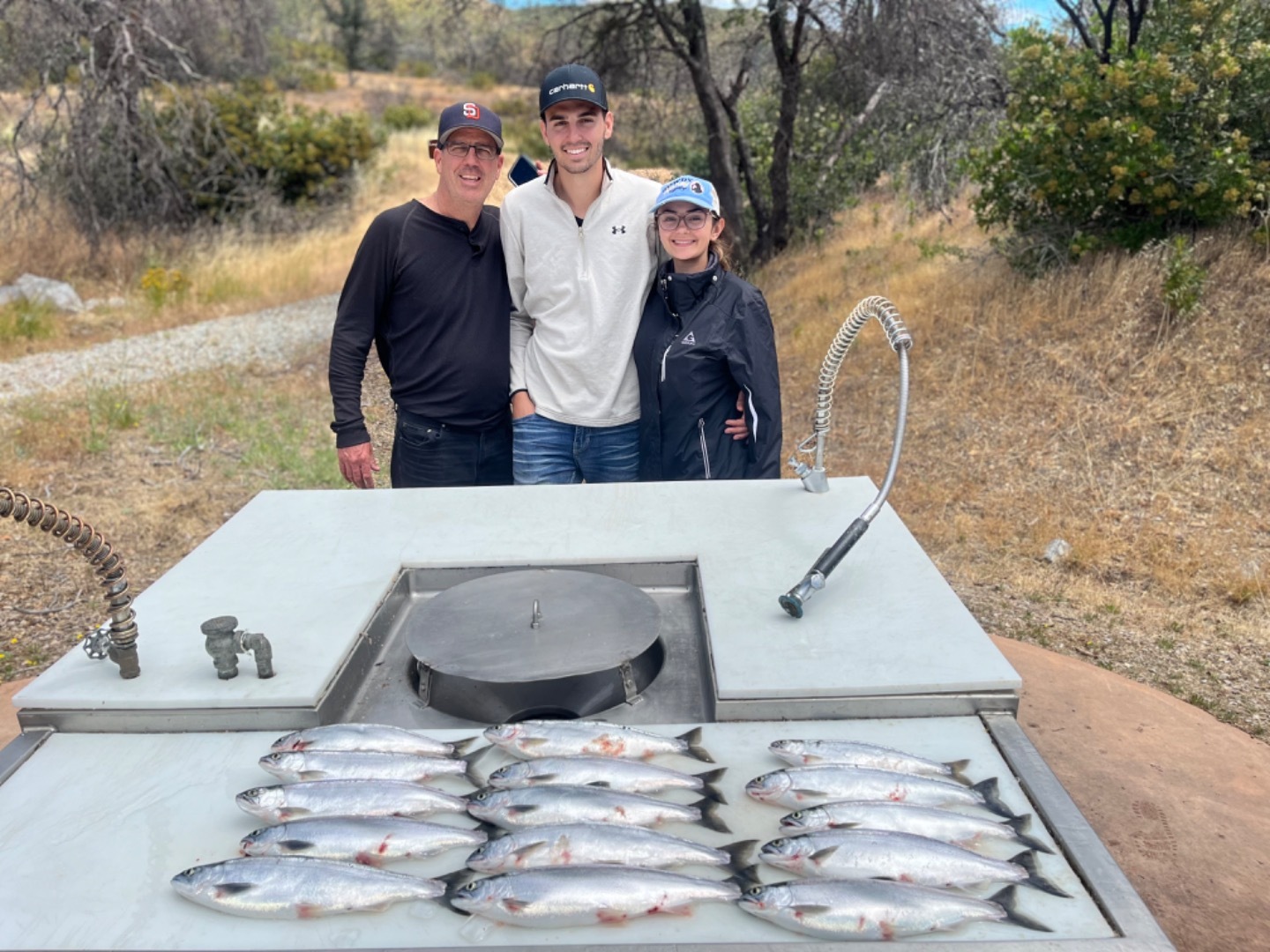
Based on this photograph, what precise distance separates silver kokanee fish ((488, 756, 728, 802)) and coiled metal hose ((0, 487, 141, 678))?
97cm

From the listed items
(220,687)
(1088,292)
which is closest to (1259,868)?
(220,687)

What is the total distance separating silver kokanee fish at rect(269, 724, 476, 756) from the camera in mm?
2082

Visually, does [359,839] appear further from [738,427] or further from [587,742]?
Answer: [738,427]

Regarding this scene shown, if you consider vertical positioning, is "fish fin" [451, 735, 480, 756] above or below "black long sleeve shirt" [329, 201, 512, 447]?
below

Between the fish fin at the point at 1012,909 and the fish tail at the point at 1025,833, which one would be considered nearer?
the fish fin at the point at 1012,909

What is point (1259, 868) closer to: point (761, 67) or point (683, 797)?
point (683, 797)

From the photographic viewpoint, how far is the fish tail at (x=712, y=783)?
1946 millimetres

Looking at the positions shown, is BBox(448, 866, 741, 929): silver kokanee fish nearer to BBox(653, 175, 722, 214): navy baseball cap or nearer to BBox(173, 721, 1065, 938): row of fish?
BBox(173, 721, 1065, 938): row of fish

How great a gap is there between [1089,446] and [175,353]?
9209 millimetres

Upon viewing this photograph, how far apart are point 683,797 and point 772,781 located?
0.60 ft

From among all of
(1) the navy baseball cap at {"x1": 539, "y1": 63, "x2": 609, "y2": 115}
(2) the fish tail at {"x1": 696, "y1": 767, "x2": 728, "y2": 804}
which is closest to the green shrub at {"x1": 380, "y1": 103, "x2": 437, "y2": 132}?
(1) the navy baseball cap at {"x1": 539, "y1": 63, "x2": 609, "y2": 115}

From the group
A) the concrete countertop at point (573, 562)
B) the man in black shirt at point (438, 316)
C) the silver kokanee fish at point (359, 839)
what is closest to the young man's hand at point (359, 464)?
the man in black shirt at point (438, 316)

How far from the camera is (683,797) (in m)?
1.97

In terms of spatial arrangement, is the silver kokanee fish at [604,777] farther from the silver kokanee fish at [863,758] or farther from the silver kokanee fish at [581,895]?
the silver kokanee fish at [581,895]
